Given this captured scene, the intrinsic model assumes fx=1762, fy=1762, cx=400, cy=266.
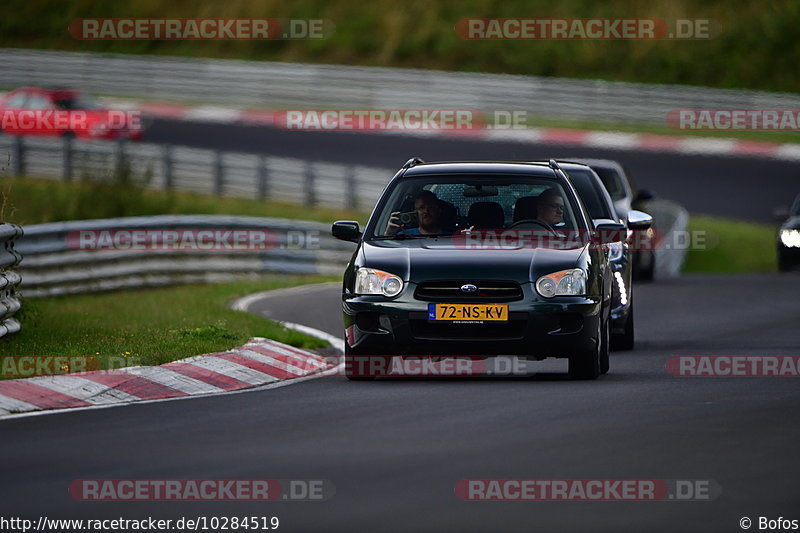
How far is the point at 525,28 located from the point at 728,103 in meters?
12.8

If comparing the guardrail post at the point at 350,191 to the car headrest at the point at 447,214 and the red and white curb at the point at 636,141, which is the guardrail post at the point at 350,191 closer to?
the red and white curb at the point at 636,141

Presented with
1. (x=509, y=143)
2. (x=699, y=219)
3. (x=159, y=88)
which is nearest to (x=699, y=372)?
(x=699, y=219)

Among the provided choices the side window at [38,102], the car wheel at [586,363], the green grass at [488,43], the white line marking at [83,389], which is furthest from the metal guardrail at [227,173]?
the white line marking at [83,389]

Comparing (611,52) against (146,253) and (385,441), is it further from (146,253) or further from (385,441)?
(385,441)

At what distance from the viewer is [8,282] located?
1339cm

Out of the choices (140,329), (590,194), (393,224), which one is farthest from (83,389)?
(590,194)

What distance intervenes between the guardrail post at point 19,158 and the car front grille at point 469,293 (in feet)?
70.3

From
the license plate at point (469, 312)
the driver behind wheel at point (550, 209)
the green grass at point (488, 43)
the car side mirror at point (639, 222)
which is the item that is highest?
the green grass at point (488, 43)

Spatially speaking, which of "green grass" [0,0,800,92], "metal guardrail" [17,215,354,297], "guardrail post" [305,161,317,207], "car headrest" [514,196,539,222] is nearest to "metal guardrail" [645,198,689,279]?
"metal guardrail" [17,215,354,297]

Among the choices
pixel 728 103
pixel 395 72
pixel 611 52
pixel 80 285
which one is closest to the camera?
pixel 80 285

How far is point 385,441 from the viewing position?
911cm

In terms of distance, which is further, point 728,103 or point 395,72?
point 395,72

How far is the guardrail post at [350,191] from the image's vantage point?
3291cm

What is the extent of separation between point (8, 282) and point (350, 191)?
64.8 feet
